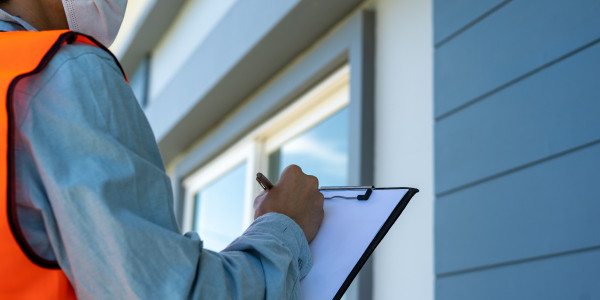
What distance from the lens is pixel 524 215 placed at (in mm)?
1818

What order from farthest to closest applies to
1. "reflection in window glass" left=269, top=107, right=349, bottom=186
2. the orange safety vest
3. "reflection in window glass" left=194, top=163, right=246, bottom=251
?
"reflection in window glass" left=194, top=163, right=246, bottom=251 → "reflection in window glass" left=269, top=107, right=349, bottom=186 → the orange safety vest

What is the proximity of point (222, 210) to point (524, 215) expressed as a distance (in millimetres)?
2852

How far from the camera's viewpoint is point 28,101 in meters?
0.85

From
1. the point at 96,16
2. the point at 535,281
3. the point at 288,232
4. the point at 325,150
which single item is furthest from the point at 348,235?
the point at 325,150

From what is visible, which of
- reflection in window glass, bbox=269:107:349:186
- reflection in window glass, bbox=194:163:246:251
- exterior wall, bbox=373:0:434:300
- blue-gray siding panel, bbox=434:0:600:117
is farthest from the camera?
reflection in window glass, bbox=194:163:246:251

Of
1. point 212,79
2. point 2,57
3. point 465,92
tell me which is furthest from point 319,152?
point 2,57

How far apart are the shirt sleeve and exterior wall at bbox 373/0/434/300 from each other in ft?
5.06

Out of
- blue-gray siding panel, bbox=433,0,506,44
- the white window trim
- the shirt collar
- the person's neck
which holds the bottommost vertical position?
the shirt collar

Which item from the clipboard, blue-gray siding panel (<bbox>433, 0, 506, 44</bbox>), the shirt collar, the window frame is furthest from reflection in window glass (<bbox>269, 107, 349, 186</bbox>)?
the shirt collar

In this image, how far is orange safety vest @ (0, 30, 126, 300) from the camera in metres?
0.81

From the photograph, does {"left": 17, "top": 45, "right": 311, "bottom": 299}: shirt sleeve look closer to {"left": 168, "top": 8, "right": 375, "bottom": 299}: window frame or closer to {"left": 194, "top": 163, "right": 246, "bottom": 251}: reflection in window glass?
{"left": 168, "top": 8, "right": 375, "bottom": 299}: window frame

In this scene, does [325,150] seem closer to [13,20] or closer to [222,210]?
[222,210]

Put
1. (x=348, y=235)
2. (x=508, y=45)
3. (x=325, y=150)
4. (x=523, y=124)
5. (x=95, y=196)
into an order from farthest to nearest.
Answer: (x=325, y=150) → (x=508, y=45) → (x=523, y=124) → (x=348, y=235) → (x=95, y=196)

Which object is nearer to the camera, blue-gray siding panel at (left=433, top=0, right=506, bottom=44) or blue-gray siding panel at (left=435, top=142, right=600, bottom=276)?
blue-gray siding panel at (left=435, top=142, right=600, bottom=276)
